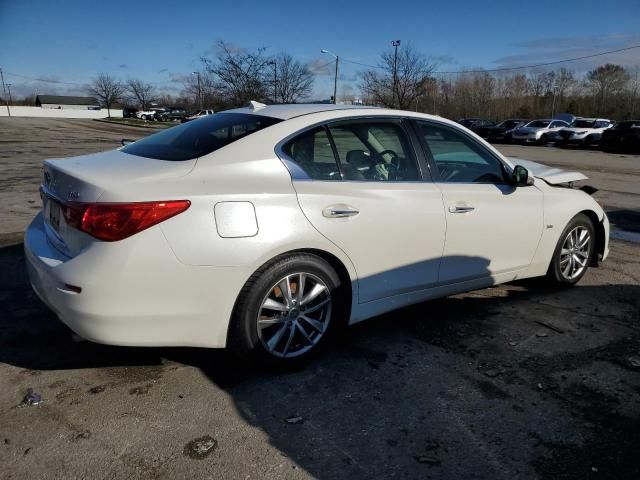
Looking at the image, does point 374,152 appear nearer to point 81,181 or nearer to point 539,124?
point 81,181

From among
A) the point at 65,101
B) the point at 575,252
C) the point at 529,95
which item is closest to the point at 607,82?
the point at 529,95

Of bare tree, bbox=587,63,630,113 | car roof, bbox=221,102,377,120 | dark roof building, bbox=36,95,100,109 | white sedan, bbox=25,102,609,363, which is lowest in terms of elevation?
white sedan, bbox=25,102,609,363

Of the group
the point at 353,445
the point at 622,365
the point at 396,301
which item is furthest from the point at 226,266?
the point at 622,365

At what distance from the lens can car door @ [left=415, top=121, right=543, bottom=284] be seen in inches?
145

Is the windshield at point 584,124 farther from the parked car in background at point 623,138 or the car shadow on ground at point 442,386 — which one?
the car shadow on ground at point 442,386

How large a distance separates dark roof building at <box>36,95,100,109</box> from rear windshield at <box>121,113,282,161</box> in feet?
426

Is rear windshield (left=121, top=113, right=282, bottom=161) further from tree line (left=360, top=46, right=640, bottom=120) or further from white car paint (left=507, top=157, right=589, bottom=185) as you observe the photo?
tree line (left=360, top=46, right=640, bottom=120)

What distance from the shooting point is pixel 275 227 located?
2.85 metres

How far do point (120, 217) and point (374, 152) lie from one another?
1.74m

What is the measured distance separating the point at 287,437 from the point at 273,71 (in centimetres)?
2592

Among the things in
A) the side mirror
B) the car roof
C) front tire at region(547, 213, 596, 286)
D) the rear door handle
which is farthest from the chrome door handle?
front tire at region(547, 213, 596, 286)

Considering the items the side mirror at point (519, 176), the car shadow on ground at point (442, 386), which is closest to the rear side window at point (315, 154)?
the car shadow on ground at point (442, 386)

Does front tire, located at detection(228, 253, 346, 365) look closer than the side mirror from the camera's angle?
Yes

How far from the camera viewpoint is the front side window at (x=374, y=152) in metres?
3.38
